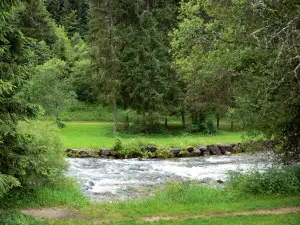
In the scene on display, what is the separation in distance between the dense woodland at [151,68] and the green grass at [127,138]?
6.12 ft

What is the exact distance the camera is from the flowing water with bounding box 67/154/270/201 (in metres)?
16.4

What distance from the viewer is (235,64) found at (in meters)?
13.0

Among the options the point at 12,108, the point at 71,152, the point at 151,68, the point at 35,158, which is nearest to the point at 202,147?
the point at 71,152

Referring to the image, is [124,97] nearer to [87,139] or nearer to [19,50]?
[87,139]

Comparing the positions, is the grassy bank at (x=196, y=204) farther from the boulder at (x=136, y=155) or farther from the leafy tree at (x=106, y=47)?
the leafy tree at (x=106, y=47)

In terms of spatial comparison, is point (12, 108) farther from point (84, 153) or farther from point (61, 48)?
point (61, 48)

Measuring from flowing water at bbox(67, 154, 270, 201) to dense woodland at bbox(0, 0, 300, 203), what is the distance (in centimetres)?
275

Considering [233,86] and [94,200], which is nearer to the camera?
[233,86]

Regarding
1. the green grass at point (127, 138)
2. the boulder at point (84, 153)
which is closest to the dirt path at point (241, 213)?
the green grass at point (127, 138)

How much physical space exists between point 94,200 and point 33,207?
264 cm

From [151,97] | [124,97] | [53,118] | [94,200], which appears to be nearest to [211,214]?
[94,200]

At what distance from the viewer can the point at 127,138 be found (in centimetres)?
3284

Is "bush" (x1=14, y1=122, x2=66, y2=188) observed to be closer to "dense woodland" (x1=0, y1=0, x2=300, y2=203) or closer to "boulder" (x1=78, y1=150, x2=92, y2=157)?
"dense woodland" (x1=0, y1=0, x2=300, y2=203)

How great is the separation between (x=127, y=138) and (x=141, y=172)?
12.5 meters
